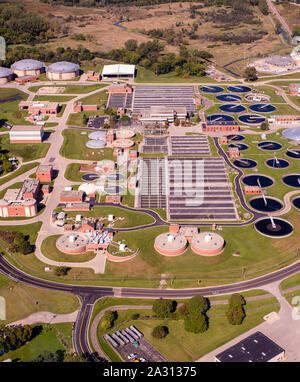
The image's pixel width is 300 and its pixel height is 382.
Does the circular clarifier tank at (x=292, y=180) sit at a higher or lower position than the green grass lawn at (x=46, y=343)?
higher

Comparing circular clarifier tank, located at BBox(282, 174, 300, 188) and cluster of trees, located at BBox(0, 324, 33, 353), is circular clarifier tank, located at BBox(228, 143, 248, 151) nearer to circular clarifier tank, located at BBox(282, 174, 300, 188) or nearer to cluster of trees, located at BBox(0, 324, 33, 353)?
circular clarifier tank, located at BBox(282, 174, 300, 188)

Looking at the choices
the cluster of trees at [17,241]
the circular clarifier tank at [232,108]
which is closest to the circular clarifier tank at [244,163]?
the circular clarifier tank at [232,108]

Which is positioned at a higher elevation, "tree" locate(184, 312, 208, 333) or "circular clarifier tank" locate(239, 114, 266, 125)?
"tree" locate(184, 312, 208, 333)

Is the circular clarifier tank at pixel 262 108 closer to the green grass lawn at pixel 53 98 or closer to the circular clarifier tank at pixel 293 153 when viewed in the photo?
the circular clarifier tank at pixel 293 153

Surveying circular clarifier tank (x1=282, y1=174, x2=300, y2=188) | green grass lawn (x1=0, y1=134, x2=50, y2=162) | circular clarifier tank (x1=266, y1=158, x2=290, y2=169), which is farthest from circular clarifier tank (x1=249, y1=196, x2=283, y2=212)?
green grass lawn (x1=0, y1=134, x2=50, y2=162)

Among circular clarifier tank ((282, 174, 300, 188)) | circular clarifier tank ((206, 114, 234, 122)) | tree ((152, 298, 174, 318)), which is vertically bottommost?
circular clarifier tank ((206, 114, 234, 122))
